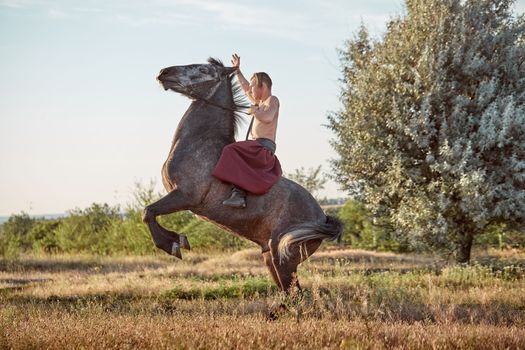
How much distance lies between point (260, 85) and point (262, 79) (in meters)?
0.08

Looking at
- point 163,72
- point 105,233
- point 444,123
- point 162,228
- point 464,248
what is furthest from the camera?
point 105,233

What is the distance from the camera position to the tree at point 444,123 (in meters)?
14.8

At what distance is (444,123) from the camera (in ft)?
49.1

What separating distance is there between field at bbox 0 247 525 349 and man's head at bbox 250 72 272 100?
8.44 feet

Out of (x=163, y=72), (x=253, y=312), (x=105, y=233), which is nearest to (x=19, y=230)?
(x=105, y=233)

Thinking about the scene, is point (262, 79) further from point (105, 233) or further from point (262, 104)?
point (105, 233)

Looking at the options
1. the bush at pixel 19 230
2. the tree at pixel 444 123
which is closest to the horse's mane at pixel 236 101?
the tree at pixel 444 123

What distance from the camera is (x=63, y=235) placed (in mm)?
26328

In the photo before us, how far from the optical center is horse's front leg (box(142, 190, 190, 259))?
22.5 feet

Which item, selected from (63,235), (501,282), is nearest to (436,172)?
(501,282)

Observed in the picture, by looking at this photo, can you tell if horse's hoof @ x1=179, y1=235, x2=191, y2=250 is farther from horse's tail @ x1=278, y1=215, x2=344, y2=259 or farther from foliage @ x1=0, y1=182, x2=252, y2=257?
foliage @ x1=0, y1=182, x2=252, y2=257

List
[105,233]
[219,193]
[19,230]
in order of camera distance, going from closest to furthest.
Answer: [219,193]
[105,233]
[19,230]

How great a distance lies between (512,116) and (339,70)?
18.8ft

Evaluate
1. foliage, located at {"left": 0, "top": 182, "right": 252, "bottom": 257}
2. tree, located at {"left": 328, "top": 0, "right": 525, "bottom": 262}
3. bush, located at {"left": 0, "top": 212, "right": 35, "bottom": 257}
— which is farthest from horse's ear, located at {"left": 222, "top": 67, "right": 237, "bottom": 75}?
bush, located at {"left": 0, "top": 212, "right": 35, "bottom": 257}
